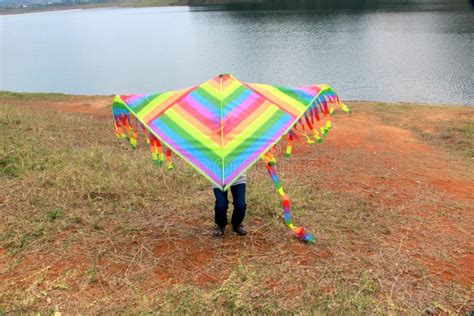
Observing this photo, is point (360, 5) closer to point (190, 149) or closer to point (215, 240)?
point (215, 240)

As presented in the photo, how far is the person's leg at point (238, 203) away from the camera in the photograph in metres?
3.89

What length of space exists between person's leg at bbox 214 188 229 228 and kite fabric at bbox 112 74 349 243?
483mm

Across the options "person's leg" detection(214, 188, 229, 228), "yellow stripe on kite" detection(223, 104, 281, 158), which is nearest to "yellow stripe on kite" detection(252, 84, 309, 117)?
"yellow stripe on kite" detection(223, 104, 281, 158)

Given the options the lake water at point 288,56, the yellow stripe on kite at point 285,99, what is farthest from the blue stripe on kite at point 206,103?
the lake water at point 288,56

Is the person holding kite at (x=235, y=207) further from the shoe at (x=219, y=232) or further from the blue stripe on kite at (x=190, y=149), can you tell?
the blue stripe on kite at (x=190, y=149)

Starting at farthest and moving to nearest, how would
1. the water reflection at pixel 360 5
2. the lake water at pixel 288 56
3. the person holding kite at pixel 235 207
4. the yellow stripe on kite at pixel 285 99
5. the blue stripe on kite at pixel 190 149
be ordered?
1. the water reflection at pixel 360 5
2. the lake water at pixel 288 56
3. the person holding kite at pixel 235 207
4. the yellow stripe on kite at pixel 285 99
5. the blue stripe on kite at pixel 190 149

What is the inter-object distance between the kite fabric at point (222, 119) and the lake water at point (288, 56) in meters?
15.3

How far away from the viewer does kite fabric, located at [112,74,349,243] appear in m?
3.25

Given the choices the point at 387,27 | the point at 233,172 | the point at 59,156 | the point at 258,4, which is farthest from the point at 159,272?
the point at 258,4

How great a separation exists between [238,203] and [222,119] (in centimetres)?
93

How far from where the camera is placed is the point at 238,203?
4.02m

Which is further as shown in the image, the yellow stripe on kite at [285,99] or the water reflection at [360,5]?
the water reflection at [360,5]

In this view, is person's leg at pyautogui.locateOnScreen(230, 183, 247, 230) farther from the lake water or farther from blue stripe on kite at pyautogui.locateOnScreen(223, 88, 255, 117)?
the lake water

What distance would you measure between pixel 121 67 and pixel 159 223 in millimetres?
24423
